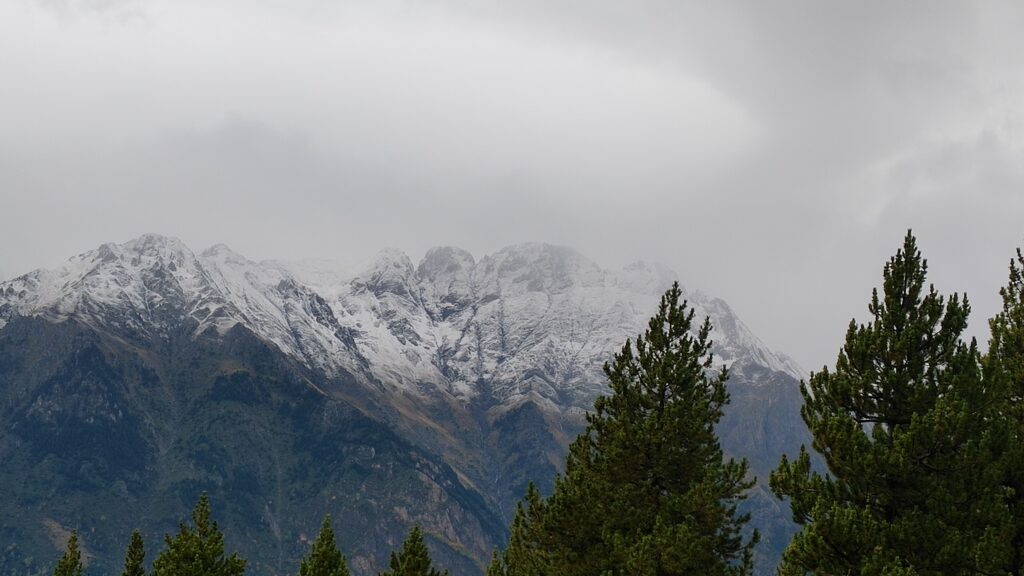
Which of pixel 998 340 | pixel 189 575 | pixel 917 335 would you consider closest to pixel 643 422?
pixel 917 335

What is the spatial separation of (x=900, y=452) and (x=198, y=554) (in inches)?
1157

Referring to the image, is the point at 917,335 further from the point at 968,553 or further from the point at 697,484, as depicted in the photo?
→ the point at 697,484

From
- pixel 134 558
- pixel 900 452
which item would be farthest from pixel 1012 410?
pixel 134 558

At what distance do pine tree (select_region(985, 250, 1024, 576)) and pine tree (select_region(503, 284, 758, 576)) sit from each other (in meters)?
9.82

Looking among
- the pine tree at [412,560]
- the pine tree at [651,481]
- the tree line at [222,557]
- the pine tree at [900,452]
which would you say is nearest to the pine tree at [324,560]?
the tree line at [222,557]

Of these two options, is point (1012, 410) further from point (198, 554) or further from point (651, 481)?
point (198, 554)

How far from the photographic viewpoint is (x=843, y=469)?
26.4m

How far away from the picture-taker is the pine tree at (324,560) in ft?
127

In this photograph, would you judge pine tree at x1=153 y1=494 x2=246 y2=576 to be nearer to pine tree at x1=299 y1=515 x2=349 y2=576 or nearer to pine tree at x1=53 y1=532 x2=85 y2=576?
pine tree at x1=299 y1=515 x2=349 y2=576

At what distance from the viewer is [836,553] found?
25125 millimetres

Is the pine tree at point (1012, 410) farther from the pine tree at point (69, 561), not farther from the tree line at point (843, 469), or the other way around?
the pine tree at point (69, 561)

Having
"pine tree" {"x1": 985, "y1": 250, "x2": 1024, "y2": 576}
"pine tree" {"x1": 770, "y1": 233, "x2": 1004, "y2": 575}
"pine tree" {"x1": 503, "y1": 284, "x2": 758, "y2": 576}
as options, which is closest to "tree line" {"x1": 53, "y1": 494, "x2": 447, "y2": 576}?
"pine tree" {"x1": 503, "y1": 284, "x2": 758, "y2": 576}

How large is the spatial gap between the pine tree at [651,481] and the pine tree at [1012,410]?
9817mm

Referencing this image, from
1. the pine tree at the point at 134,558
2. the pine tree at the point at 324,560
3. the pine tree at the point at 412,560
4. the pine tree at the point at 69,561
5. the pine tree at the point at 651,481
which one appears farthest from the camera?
the pine tree at the point at 69,561
